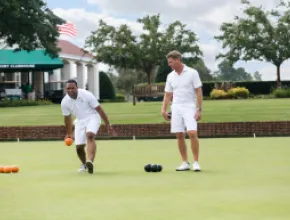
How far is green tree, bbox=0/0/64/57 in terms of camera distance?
34.9m

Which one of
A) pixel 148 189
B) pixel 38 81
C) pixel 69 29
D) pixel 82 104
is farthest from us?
pixel 69 29

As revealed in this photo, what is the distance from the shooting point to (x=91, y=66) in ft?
210

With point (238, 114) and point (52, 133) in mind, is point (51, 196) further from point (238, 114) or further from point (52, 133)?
point (238, 114)

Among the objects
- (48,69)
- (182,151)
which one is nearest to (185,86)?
(182,151)

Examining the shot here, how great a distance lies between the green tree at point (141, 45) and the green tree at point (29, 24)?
22.5 m

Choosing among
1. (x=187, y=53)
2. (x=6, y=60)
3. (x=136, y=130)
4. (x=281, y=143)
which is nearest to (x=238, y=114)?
(x=136, y=130)

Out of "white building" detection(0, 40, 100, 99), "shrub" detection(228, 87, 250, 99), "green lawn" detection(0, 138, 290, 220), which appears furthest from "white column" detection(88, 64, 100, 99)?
"green lawn" detection(0, 138, 290, 220)

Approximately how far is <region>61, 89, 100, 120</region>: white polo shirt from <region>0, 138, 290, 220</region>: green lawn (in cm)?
83

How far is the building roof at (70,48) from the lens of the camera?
55719 mm

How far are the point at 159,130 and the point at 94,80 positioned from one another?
143 feet

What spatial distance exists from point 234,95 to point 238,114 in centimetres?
1783

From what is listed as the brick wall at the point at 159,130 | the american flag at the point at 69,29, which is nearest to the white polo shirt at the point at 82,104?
the brick wall at the point at 159,130

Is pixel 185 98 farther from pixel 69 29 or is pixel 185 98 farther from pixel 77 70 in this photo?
pixel 77 70

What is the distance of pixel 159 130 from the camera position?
62.9 feet
